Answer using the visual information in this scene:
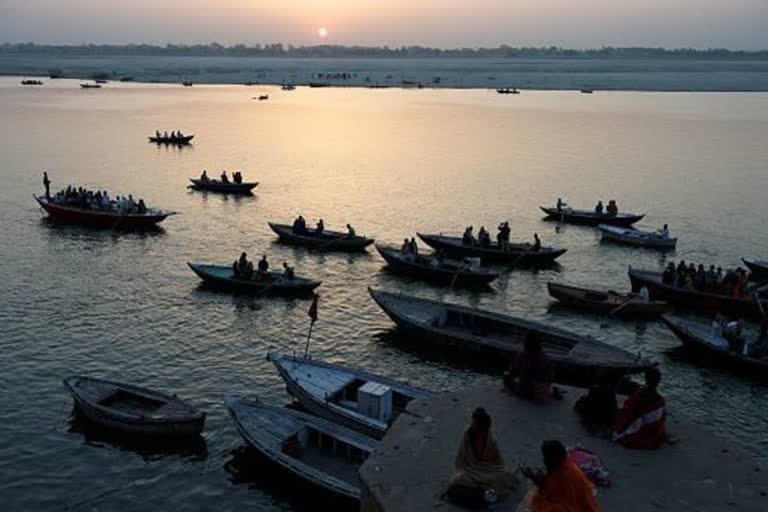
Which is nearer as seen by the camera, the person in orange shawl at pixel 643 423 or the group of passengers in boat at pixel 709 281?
the person in orange shawl at pixel 643 423

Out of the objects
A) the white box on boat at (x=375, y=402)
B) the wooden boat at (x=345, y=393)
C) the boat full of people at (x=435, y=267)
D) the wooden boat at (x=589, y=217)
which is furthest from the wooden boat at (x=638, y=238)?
the white box on boat at (x=375, y=402)

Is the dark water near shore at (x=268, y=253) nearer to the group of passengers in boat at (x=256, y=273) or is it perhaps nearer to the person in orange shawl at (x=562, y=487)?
the group of passengers in boat at (x=256, y=273)

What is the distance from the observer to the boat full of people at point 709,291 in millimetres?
30703

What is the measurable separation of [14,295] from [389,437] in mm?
25861

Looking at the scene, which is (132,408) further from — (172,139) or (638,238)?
(172,139)

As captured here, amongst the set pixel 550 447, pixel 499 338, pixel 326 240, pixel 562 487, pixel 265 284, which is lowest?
pixel 499 338

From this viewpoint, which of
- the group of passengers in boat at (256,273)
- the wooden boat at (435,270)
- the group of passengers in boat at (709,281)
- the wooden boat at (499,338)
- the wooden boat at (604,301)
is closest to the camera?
the wooden boat at (499,338)

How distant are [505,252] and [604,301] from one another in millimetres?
7913

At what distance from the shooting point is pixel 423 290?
113 feet

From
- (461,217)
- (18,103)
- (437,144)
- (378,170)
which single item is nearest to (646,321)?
→ (461,217)

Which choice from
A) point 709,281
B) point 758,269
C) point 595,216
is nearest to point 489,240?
point 595,216

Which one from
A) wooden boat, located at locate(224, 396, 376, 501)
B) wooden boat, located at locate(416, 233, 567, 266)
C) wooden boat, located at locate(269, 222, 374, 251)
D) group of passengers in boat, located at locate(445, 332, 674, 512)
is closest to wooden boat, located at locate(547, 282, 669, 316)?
wooden boat, located at locate(416, 233, 567, 266)

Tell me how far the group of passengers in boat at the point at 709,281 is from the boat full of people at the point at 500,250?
653 cm

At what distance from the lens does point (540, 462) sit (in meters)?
10.3
